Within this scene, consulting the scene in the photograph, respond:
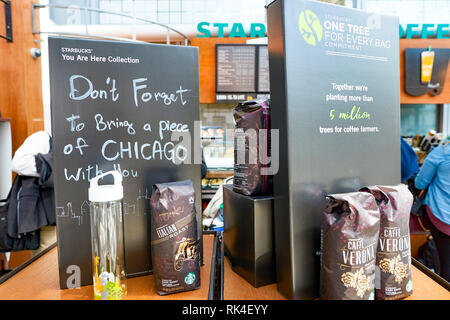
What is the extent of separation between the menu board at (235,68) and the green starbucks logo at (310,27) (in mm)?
2690

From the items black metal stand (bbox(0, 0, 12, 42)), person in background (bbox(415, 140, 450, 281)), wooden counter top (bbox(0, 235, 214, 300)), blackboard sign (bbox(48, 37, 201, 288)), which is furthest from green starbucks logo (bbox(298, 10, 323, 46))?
black metal stand (bbox(0, 0, 12, 42))

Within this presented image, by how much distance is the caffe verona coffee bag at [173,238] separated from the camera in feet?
2.48

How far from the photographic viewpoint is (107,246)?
2.60 feet

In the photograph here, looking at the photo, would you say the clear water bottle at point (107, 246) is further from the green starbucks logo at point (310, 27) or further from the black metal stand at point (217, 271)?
the green starbucks logo at point (310, 27)

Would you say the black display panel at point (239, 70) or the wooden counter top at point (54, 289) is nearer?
the wooden counter top at point (54, 289)

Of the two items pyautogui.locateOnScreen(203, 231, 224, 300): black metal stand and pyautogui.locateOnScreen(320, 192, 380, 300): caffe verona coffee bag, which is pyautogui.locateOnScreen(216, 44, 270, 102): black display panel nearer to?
pyautogui.locateOnScreen(203, 231, 224, 300): black metal stand

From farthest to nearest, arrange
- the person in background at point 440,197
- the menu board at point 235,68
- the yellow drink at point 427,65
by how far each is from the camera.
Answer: the menu board at point 235,68
the yellow drink at point 427,65
the person in background at point 440,197

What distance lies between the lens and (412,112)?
12.9 ft

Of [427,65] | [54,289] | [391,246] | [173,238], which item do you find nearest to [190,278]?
[173,238]

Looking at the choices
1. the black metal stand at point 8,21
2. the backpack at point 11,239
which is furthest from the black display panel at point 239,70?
the backpack at point 11,239

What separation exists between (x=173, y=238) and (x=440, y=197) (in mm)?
2227

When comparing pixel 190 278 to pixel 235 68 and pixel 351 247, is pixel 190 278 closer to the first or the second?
pixel 351 247

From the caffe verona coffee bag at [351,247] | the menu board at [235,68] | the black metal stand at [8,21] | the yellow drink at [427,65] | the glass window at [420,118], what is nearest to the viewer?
the caffe verona coffee bag at [351,247]
